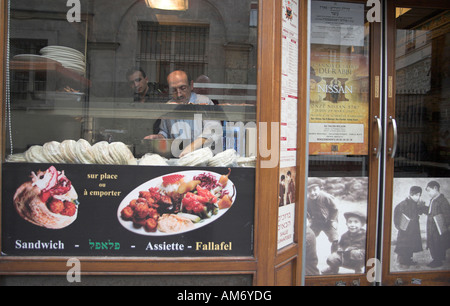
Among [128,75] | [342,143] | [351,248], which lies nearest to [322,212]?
[351,248]

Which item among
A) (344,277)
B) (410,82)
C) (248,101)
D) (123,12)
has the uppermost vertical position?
(123,12)

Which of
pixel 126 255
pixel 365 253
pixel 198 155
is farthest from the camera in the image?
pixel 365 253

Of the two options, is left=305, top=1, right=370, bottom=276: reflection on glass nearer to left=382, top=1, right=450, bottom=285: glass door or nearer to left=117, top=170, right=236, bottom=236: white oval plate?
left=382, top=1, right=450, bottom=285: glass door

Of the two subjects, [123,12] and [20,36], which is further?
[123,12]

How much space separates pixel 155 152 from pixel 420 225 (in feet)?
8.47

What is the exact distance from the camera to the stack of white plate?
2.46 meters

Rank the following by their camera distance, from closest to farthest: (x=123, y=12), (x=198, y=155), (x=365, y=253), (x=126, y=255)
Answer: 1. (x=126, y=255)
2. (x=198, y=155)
3. (x=123, y=12)
4. (x=365, y=253)

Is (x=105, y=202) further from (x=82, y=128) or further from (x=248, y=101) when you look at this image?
(x=248, y=101)

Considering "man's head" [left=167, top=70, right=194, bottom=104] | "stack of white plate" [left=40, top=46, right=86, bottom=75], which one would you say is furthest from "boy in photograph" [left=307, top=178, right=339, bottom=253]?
"stack of white plate" [left=40, top=46, right=86, bottom=75]

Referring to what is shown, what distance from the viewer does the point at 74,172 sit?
2.08 m

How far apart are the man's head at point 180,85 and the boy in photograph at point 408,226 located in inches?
87.6

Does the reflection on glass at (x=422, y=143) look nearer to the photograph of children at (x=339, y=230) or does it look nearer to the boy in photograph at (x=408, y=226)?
the boy in photograph at (x=408, y=226)
